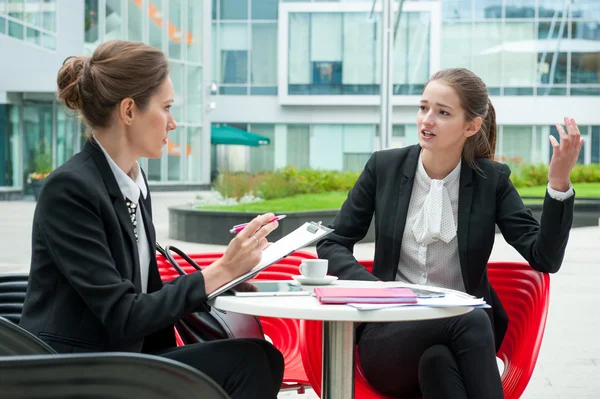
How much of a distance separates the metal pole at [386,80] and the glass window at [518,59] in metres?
16.0

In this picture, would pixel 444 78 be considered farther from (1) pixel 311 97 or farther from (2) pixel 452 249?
(1) pixel 311 97

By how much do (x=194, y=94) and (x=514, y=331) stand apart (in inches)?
1110

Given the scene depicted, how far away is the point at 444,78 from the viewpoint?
303 centimetres

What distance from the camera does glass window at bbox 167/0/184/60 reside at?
94.2ft

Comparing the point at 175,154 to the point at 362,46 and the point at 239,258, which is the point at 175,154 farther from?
the point at 239,258

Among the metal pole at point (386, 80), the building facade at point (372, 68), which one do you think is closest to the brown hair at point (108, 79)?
the metal pole at point (386, 80)

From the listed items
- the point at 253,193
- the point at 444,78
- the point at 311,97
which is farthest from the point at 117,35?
the point at 444,78

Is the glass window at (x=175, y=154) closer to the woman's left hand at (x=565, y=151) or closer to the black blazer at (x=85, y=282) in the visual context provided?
the woman's left hand at (x=565, y=151)

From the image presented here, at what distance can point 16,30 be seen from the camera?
72.3ft

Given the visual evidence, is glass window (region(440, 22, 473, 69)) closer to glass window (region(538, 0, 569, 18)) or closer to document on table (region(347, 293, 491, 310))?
glass window (region(538, 0, 569, 18))

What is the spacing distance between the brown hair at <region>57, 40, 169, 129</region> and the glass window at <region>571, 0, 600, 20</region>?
1274 inches

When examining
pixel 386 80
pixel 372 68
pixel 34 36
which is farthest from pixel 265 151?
→ pixel 386 80

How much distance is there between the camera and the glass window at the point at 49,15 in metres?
23.4

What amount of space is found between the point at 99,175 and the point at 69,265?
279mm
